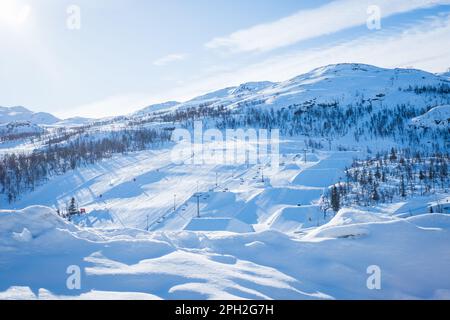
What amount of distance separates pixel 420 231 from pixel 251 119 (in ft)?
625

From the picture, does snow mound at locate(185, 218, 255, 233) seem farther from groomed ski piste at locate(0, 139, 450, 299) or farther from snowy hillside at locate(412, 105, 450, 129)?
snowy hillside at locate(412, 105, 450, 129)

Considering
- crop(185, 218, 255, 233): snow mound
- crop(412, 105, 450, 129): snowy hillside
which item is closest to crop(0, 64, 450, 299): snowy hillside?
crop(185, 218, 255, 233): snow mound

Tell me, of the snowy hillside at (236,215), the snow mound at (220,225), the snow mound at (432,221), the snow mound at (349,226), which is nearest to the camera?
the snowy hillside at (236,215)

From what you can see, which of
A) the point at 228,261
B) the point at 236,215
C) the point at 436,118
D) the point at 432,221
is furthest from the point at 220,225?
the point at 436,118

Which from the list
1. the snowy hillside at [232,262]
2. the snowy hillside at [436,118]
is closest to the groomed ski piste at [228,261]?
the snowy hillside at [232,262]

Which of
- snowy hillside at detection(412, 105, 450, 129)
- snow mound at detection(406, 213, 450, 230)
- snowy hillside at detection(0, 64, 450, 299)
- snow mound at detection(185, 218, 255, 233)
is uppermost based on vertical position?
snowy hillside at detection(412, 105, 450, 129)

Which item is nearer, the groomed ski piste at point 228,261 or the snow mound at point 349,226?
the groomed ski piste at point 228,261

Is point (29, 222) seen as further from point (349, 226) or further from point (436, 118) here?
point (436, 118)

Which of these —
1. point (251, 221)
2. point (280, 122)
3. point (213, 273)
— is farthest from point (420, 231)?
point (280, 122)

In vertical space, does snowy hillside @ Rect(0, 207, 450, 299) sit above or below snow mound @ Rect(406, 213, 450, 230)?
below

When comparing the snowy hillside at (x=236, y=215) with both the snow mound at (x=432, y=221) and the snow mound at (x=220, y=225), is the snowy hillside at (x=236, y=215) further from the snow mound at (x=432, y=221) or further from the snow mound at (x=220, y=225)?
the snow mound at (x=220, y=225)

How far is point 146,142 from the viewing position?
6260 inches

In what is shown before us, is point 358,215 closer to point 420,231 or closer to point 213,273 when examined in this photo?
point 420,231

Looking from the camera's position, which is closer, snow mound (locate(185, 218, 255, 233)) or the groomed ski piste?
the groomed ski piste
